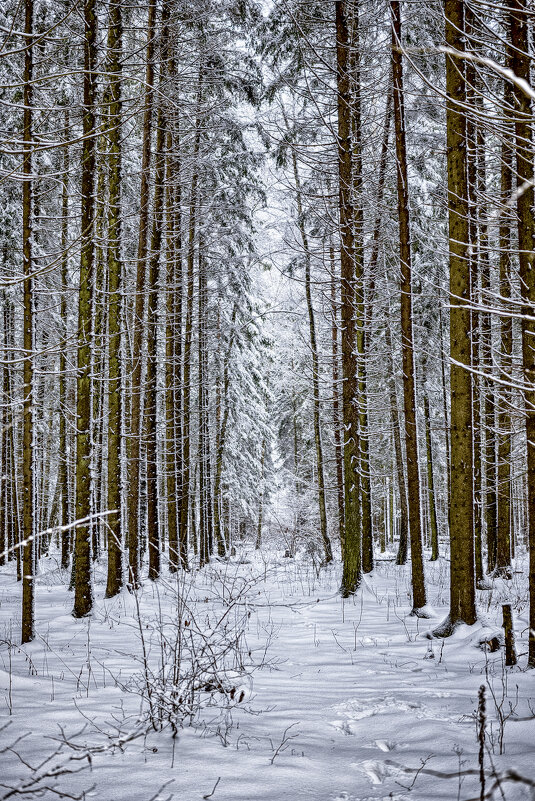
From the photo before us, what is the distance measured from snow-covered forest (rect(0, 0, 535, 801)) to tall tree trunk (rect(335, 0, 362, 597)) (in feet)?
0.15

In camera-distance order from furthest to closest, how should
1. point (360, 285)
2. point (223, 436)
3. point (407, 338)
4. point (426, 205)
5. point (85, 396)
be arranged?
point (223, 436), point (360, 285), point (85, 396), point (407, 338), point (426, 205)

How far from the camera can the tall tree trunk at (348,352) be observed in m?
9.42

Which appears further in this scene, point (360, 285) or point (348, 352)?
point (360, 285)

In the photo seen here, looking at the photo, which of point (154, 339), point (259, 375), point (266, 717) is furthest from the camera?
point (259, 375)

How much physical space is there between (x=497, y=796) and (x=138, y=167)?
1651 centimetres

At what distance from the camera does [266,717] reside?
12.4ft

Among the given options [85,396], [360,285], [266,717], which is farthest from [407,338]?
[266,717]

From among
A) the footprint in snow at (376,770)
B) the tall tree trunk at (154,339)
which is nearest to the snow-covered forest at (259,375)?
the footprint in snow at (376,770)

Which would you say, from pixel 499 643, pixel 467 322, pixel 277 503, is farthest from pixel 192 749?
pixel 277 503

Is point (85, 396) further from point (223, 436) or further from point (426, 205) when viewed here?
point (223, 436)

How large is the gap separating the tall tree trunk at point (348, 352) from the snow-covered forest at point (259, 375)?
5 cm

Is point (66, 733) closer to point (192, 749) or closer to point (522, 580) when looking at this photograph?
point (192, 749)

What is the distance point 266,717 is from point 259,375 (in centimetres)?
1965

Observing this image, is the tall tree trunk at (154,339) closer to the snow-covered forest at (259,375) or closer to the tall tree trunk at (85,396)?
the snow-covered forest at (259,375)
